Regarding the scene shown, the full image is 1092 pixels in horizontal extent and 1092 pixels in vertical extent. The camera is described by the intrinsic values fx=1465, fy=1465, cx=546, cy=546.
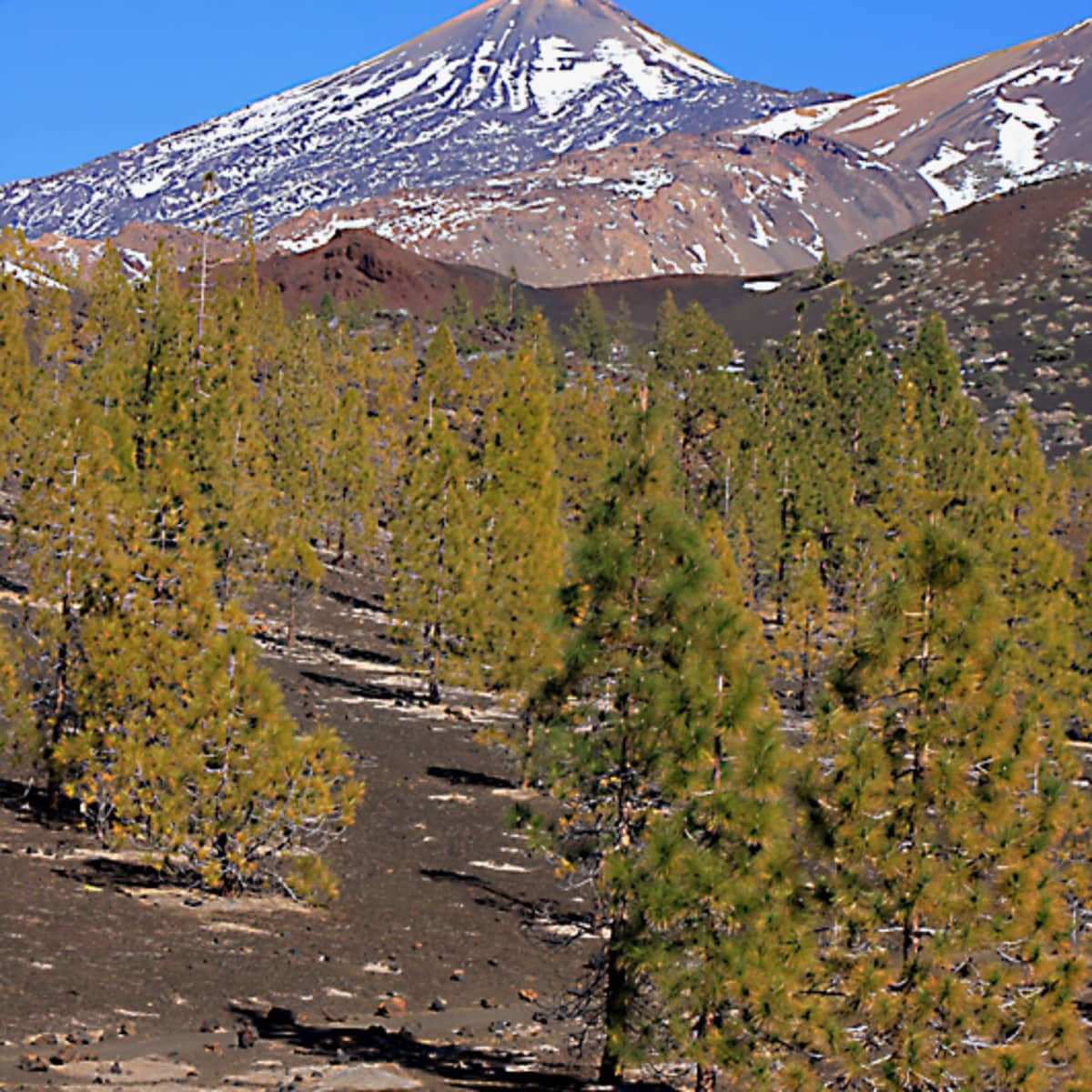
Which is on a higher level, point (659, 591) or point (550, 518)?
point (550, 518)

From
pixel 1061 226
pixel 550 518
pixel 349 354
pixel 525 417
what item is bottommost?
pixel 550 518

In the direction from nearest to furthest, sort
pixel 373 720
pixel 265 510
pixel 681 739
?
pixel 681 739, pixel 373 720, pixel 265 510

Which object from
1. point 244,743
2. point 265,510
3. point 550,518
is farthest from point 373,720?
point 244,743

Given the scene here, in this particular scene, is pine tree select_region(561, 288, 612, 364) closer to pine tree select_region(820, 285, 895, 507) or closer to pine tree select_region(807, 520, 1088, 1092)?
pine tree select_region(820, 285, 895, 507)

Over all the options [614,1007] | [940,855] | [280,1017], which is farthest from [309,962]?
[940,855]

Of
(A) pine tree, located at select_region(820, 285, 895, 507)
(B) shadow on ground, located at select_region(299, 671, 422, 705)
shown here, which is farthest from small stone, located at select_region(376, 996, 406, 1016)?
(A) pine tree, located at select_region(820, 285, 895, 507)

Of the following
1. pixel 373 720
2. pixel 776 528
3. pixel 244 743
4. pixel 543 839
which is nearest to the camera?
pixel 543 839

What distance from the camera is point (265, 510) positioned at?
36875 millimetres

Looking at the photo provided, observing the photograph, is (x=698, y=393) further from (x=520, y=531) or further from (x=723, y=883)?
(x=723, y=883)

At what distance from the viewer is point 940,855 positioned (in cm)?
1168

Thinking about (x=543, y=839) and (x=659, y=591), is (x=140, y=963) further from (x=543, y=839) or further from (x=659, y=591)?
(x=659, y=591)

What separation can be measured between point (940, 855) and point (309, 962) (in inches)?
329

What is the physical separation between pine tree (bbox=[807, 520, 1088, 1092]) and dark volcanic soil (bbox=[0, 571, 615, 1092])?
344cm

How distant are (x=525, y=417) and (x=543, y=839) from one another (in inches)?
1230
